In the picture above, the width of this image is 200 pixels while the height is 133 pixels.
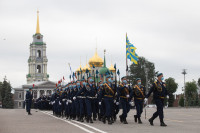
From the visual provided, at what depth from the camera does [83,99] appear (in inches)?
773

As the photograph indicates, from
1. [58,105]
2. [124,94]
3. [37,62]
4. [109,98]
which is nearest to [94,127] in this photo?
[109,98]

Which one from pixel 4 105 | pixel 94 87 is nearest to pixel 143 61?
pixel 4 105

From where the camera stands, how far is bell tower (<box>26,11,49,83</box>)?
554 ft

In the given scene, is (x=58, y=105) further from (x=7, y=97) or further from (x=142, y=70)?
(x=7, y=97)

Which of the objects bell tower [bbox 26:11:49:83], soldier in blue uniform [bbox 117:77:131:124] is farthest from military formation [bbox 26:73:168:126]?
bell tower [bbox 26:11:49:83]

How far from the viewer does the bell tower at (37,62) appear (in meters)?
169

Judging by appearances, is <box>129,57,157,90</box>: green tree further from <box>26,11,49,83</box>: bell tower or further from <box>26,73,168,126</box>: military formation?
<box>26,73,168,126</box>: military formation

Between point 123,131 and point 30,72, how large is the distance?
518 feet

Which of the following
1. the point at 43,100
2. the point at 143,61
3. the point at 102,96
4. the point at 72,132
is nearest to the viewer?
the point at 72,132

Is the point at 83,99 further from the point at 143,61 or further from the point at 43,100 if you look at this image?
the point at 143,61

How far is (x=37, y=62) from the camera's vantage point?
169000 millimetres

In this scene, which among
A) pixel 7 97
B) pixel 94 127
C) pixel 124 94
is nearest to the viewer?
pixel 94 127

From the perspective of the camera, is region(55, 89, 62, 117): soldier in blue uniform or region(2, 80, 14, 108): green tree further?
region(2, 80, 14, 108): green tree

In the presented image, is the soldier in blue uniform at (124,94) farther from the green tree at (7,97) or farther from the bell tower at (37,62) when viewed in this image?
the bell tower at (37,62)
